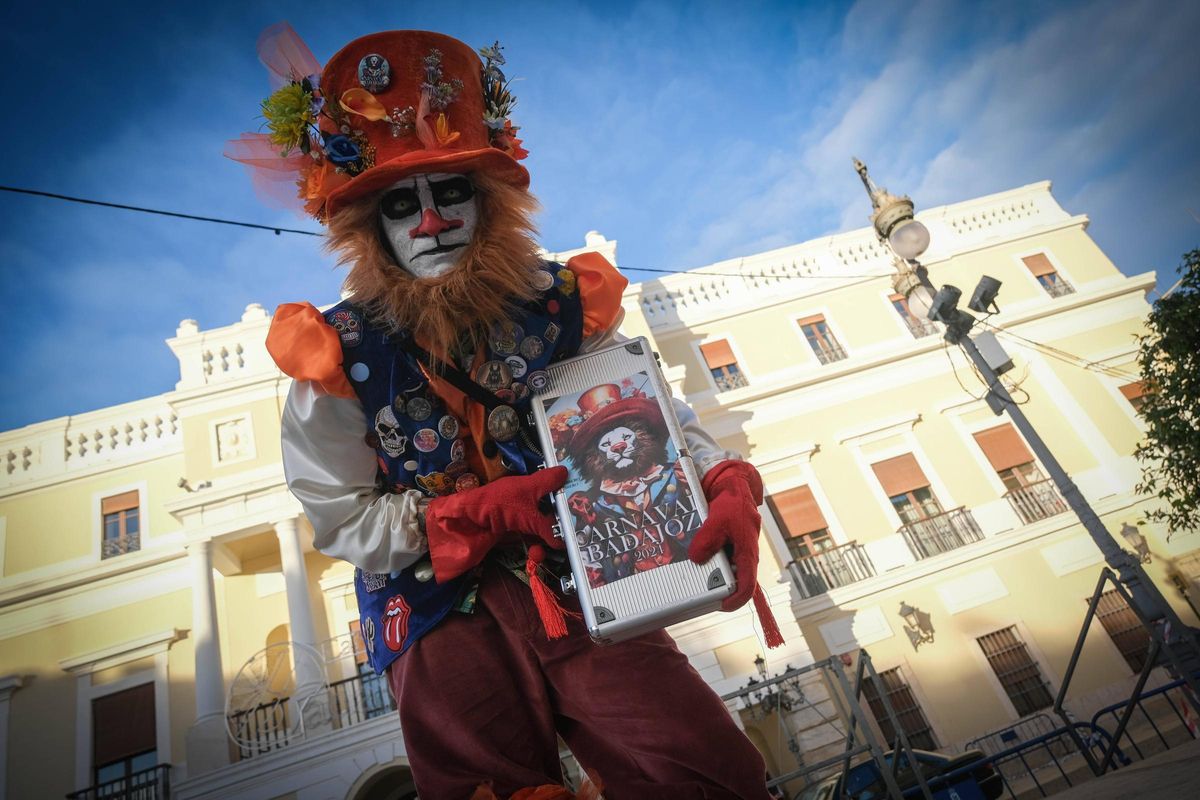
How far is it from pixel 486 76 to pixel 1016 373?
15.0 metres

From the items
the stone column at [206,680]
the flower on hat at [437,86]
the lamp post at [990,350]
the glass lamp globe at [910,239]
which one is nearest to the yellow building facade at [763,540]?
the stone column at [206,680]

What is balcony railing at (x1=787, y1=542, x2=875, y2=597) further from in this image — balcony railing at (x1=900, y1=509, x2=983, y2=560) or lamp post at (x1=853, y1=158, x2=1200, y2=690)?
lamp post at (x1=853, y1=158, x2=1200, y2=690)

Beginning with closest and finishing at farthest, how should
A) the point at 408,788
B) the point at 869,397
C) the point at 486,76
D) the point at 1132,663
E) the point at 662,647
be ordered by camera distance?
the point at 662,647 → the point at 486,76 → the point at 408,788 → the point at 1132,663 → the point at 869,397

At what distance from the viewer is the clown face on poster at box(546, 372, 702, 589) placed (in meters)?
1.54

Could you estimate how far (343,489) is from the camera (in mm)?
1717

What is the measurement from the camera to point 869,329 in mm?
14461

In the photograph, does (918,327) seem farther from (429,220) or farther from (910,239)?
(429,220)

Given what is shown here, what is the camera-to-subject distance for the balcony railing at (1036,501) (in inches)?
484

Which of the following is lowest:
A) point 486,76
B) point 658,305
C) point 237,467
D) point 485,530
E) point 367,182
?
point 485,530

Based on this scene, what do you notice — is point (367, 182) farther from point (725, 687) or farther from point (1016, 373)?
point (1016, 373)

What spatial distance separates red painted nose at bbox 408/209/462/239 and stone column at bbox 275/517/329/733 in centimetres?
801

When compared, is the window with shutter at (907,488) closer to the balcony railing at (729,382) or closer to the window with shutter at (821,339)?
the window with shutter at (821,339)

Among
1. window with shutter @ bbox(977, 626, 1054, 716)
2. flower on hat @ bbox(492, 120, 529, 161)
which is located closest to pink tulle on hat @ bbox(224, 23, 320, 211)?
flower on hat @ bbox(492, 120, 529, 161)

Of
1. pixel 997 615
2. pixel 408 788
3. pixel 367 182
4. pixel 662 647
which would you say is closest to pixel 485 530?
pixel 662 647
